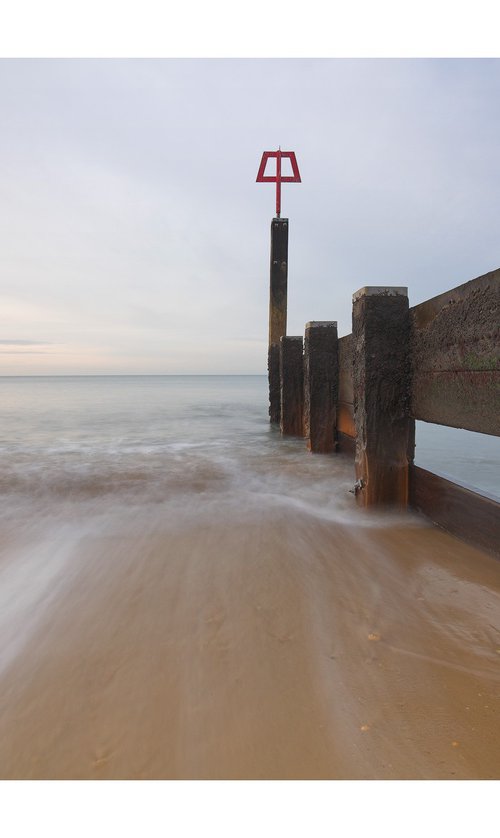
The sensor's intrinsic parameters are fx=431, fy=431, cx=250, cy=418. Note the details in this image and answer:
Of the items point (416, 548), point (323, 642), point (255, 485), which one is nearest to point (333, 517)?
point (416, 548)

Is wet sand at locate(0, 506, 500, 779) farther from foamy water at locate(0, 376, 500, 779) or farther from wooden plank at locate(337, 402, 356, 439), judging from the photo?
wooden plank at locate(337, 402, 356, 439)

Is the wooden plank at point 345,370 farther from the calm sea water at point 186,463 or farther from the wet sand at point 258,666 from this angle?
the wet sand at point 258,666

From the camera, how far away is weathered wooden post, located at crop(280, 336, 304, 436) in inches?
289

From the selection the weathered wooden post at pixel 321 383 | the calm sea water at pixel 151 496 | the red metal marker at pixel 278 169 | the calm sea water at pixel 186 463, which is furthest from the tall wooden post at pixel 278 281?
the weathered wooden post at pixel 321 383

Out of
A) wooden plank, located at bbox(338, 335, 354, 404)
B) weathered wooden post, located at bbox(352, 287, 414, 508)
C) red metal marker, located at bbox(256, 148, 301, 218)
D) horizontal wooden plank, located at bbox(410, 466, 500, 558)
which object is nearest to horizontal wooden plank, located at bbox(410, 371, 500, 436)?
weathered wooden post, located at bbox(352, 287, 414, 508)

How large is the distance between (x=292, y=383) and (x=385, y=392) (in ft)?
14.3

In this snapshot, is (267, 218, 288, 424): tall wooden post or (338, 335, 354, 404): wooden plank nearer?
(338, 335, 354, 404): wooden plank

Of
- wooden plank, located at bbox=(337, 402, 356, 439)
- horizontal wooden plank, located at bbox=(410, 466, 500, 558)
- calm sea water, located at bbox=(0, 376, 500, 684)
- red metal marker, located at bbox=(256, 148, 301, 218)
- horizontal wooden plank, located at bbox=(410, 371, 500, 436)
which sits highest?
red metal marker, located at bbox=(256, 148, 301, 218)

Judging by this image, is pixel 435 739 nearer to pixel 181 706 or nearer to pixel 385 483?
pixel 181 706

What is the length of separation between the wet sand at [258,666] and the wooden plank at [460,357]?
2.68 feet

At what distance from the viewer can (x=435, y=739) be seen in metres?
1.23

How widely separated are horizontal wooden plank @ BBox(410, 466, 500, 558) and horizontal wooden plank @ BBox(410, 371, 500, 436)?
1.37 ft

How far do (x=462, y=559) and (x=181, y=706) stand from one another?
1748 millimetres

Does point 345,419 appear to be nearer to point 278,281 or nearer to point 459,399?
point 459,399
